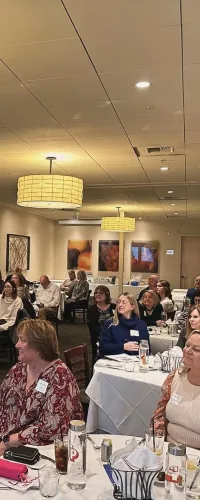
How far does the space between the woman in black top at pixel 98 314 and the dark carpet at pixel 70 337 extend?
4.58 feet

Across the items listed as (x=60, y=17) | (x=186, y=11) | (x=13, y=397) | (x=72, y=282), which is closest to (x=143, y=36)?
(x=186, y=11)

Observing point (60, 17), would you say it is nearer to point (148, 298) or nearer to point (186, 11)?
point (186, 11)

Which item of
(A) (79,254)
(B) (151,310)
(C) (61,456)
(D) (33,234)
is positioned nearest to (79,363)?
(C) (61,456)

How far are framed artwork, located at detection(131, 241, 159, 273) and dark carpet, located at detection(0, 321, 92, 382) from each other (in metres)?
5.94

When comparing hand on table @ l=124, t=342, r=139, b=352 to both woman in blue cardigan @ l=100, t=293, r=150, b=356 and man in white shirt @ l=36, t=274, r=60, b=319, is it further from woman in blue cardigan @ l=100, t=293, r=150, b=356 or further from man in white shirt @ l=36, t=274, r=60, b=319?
man in white shirt @ l=36, t=274, r=60, b=319

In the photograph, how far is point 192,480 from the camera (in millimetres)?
1658

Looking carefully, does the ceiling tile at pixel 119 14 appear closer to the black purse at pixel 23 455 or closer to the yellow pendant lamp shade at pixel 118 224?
the black purse at pixel 23 455

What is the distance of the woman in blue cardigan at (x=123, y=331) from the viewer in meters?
4.15

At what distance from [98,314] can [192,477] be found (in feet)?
12.8

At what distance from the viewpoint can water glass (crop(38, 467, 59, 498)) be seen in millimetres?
1590

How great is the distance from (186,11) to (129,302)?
8.92 feet

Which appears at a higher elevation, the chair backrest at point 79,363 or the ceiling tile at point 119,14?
the ceiling tile at point 119,14

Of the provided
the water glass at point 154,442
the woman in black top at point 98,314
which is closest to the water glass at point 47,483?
the water glass at point 154,442

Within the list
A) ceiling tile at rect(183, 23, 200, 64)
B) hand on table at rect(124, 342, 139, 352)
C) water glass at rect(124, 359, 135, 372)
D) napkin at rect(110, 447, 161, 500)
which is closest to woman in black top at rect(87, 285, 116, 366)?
hand on table at rect(124, 342, 139, 352)
